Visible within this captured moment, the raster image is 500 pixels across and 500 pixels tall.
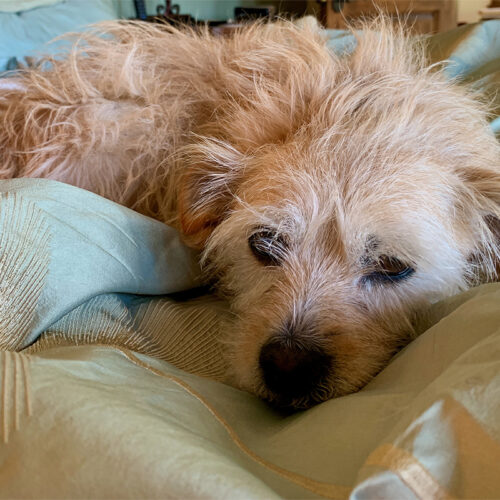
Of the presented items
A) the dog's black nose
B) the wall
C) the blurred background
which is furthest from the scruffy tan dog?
the wall

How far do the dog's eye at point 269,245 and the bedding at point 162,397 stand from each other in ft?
0.60

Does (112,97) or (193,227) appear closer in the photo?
(193,227)

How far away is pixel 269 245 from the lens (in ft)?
3.76

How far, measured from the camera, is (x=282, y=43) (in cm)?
155

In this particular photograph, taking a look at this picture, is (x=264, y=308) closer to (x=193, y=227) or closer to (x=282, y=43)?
(x=193, y=227)

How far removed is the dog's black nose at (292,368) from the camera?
948 mm

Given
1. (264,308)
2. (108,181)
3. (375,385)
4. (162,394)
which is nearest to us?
(162,394)

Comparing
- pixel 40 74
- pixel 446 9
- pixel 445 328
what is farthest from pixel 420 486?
pixel 446 9

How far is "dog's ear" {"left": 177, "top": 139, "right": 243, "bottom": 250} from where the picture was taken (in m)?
1.27

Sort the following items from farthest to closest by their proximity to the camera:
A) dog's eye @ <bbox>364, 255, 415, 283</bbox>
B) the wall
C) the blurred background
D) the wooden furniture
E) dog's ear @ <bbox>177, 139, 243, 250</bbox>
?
the wall
the wooden furniture
the blurred background
dog's ear @ <bbox>177, 139, 243, 250</bbox>
dog's eye @ <bbox>364, 255, 415, 283</bbox>

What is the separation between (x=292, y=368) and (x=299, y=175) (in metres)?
0.40

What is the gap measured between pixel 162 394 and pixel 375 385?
0.36 m

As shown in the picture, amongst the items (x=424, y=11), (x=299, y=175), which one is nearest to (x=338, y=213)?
(x=299, y=175)

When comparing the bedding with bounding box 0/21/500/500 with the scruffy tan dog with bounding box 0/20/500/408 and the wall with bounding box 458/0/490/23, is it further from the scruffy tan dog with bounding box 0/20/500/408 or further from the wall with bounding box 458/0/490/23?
the wall with bounding box 458/0/490/23
